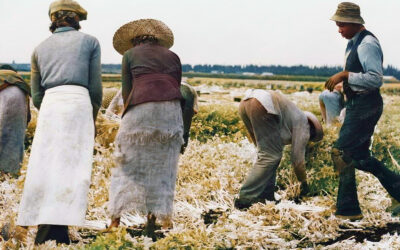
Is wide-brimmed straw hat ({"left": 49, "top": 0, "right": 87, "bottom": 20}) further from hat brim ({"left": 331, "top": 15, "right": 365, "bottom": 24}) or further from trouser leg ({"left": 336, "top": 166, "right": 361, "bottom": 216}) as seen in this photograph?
trouser leg ({"left": 336, "top": 166, "right": 361, "bottom": 216})

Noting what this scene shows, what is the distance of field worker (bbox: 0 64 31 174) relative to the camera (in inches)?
263

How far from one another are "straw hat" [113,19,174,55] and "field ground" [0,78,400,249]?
93 centimetres

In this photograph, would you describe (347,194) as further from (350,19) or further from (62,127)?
(62,127)

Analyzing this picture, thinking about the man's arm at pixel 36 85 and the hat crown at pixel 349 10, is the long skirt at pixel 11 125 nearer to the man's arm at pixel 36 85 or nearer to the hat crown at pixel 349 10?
the man's arm at pixel 36 85

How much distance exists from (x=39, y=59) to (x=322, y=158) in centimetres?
375

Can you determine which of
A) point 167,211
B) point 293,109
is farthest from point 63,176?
point 293,109

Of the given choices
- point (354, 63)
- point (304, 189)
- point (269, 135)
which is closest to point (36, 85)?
point (269, 135)

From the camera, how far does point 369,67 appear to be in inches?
210

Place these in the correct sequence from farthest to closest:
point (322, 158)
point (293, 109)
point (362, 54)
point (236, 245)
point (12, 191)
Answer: point (322, 158), point (293, 109), point (12, 191), point (362, 54), point (236, 245)

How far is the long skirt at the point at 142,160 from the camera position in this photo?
492 cm

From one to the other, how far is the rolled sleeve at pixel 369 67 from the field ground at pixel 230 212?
1426mm

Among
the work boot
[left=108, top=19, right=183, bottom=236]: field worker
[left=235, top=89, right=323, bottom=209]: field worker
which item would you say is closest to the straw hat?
[left=108, top=19, right=183, bottom=236]: field worker

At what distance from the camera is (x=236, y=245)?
484 centimetres

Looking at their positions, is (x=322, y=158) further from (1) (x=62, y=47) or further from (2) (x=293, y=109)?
(1) (x=62, y=47)
